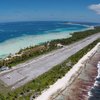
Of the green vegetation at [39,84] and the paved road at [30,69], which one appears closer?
the green vegetation at [39,84]

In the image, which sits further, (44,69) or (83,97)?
(44,69)

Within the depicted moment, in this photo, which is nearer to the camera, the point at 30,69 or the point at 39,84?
the point at 39,84

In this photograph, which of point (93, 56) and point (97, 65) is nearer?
point (97, 65)

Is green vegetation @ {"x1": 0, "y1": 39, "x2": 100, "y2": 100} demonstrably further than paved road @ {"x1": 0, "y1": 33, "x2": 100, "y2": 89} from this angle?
No

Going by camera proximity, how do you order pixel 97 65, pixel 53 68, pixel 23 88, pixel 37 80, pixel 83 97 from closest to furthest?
pixel 83 97, pixel 23 88, pixel 37 80, pixel 53 68, pixel 97 65

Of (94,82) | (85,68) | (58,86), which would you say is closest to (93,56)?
(85,68)

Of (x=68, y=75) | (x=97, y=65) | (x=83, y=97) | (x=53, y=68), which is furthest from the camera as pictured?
(x=97, y=65)

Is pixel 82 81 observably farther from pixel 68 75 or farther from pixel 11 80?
pixel 11 80

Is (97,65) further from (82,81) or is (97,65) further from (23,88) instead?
(23,88)

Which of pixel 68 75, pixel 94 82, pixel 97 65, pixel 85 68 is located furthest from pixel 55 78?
pixel 97 65
